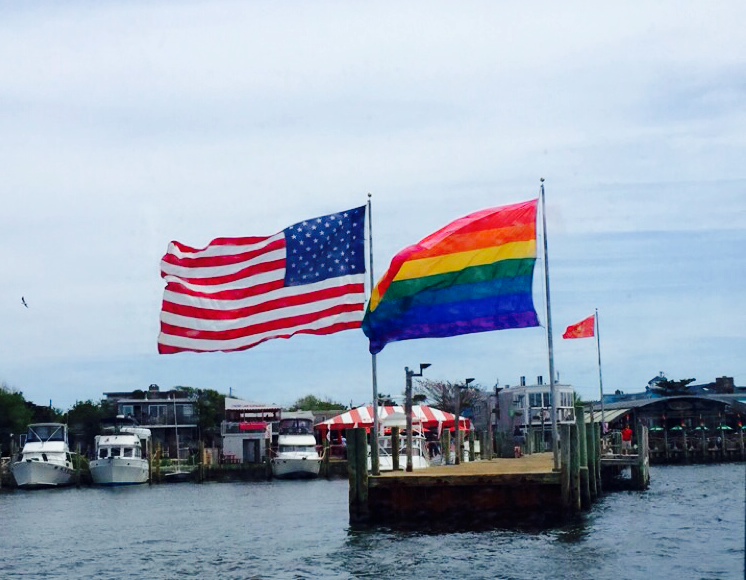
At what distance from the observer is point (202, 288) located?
27.6 metres

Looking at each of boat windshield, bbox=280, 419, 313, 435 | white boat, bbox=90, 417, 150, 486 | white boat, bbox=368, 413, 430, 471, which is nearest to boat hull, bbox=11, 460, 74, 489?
white boat, bbox=90, 417, 150, 486

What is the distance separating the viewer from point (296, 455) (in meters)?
83.6

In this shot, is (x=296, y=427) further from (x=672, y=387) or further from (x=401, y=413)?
(x=672, y=387)

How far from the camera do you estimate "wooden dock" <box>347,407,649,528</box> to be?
30359 mm

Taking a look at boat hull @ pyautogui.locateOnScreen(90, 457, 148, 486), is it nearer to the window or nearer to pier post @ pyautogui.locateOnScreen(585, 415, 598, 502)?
the window

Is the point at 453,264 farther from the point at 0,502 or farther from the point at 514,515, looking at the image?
the point at 0,502

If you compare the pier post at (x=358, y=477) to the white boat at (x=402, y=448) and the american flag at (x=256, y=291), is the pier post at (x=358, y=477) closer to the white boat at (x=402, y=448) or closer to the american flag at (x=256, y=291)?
the american flag at (x=256, y=291)

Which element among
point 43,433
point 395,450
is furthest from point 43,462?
point 395,450

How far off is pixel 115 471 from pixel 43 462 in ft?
15.8

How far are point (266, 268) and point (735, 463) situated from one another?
80.4 meters

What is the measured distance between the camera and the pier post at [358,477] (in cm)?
3139

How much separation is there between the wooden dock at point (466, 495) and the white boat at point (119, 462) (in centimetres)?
5065

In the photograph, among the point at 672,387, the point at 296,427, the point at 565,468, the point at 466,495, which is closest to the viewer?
the point at 565,468

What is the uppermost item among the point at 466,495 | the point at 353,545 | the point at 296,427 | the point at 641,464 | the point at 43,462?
the point at 296,427
